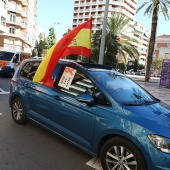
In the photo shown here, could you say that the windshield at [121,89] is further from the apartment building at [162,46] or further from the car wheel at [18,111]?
the apartment building at [162,46]

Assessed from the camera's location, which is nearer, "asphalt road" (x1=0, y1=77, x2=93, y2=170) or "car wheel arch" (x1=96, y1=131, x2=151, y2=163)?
"car wheel arch" (x1=96, y1=131, x2=151, y2=163)

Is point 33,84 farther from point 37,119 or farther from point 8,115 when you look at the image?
point 8,115

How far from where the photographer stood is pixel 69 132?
11.9ft

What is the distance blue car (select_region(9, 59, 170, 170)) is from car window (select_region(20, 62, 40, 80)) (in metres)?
0.18

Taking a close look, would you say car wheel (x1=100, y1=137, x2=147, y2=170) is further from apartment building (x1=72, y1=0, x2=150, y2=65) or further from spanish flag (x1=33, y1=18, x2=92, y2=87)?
apartment building (x1=72, y1=0, x2=150, y2=65)

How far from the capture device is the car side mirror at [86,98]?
3.24 metres

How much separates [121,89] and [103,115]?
777 mm

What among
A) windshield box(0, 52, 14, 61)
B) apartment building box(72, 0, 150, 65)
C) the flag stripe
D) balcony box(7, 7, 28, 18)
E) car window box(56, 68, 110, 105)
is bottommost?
car window box(56, 68, 110, 105)

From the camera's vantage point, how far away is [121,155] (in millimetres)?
2926

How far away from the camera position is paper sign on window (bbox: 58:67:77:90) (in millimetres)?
3869

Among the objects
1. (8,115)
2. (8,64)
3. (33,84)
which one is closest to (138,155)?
(33,84)

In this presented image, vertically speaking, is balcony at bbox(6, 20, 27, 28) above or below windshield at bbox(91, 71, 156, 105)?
above

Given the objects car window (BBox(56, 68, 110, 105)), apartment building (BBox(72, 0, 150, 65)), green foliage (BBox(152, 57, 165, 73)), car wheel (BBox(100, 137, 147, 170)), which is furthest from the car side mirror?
green foliage (BBox(152, 57, 165, 73))

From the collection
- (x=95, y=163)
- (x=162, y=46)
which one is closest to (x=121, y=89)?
(x=95, y=163)
